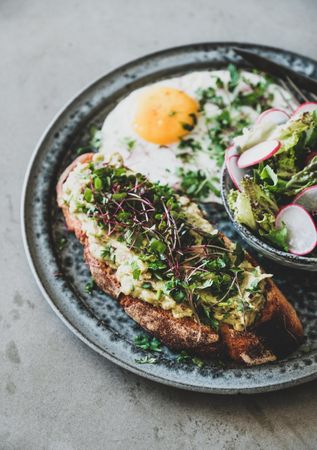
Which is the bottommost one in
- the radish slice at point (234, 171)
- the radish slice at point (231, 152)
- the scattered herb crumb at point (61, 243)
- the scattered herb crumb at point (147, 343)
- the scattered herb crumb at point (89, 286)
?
the scattered herb crumb at point (147, 343)

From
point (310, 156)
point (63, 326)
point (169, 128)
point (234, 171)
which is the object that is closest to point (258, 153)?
point (234, 171)

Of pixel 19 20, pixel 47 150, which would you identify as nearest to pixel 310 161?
pixel 47 150

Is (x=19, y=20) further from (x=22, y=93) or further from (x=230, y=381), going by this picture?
(x=230, y=381)

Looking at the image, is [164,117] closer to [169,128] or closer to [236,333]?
[169,128]

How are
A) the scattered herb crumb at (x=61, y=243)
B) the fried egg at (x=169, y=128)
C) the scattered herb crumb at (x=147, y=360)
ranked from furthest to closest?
1. the fried egg at (x=169, y=128)
2. the scattered herb crumb at (x=61, y=243)
3. the scattered herb crumb at (x=147, y=360)

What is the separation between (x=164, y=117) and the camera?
13.0ft

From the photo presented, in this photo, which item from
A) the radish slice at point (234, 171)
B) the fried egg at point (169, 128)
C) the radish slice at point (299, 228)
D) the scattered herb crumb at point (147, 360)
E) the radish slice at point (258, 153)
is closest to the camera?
the scattered herb crumb at point (147, 360)

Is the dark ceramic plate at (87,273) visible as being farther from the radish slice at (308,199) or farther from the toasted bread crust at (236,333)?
the radish slice at (308,199)

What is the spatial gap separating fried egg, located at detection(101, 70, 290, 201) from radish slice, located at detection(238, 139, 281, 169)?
0.37 metres

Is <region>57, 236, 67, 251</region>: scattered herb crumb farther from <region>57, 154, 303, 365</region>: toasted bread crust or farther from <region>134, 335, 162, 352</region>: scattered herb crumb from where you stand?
<region>134, 335, 162, 352</region>: scattered herb crumb

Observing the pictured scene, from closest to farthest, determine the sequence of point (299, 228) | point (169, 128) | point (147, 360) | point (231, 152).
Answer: point (147, 360)
point (299, 228)
point (231, 152)
point (169, 128)

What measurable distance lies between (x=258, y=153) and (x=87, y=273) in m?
1.31

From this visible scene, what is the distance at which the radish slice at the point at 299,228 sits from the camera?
10.6ft

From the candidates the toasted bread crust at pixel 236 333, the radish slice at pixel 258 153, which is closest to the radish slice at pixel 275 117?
the radish slice at pixel 258 153
